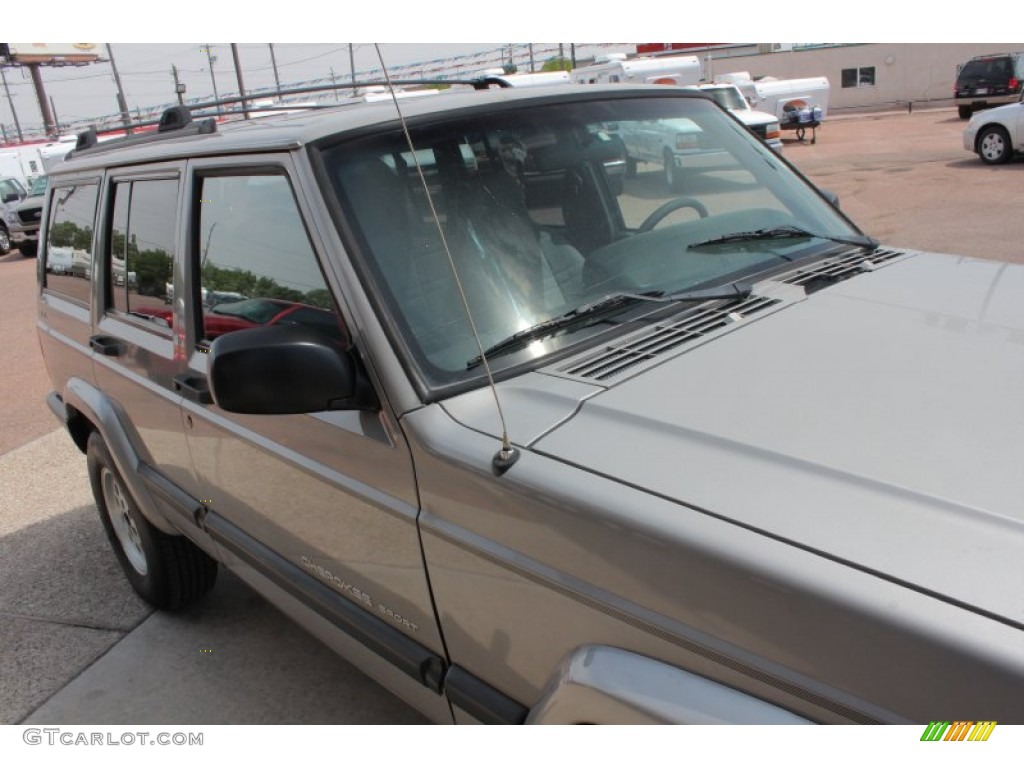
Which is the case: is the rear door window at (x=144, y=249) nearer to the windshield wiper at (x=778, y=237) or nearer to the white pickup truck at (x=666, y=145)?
the white pickup truck at (x=666, y=145)

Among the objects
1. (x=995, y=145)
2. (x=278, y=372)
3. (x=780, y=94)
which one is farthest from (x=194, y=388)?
(x=780, y=94)

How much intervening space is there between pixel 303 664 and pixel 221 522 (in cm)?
81

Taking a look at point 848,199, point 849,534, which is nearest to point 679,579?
point 849,534

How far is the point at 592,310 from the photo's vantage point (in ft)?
7.24

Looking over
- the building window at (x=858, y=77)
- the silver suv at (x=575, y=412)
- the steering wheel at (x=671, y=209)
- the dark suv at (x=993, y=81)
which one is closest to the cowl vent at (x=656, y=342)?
→ the silver suv at (x=575, y=412)

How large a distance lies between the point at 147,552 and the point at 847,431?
3.01m

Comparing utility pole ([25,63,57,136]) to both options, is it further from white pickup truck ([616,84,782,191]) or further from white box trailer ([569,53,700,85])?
white pickup truck ([616,84,782,191])

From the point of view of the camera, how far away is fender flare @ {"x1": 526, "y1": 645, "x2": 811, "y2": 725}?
1357mm

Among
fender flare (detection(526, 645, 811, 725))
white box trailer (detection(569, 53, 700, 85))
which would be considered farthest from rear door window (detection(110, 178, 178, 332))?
white box trailer (detection(569, 53, 700, 85))

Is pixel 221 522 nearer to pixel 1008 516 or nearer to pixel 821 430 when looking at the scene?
pixel 821 430

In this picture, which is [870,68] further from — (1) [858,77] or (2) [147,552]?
(2) [147,552]

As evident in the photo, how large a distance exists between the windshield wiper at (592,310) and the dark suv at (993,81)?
28.9 meters

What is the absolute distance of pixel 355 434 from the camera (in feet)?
6.87

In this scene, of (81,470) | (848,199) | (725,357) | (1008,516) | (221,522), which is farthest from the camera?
(848,199)
